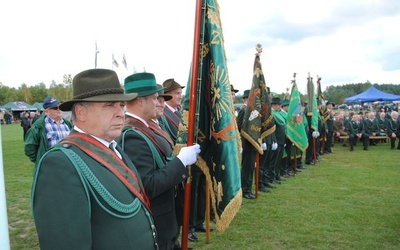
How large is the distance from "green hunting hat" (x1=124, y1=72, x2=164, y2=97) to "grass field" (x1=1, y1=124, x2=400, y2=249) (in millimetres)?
2926

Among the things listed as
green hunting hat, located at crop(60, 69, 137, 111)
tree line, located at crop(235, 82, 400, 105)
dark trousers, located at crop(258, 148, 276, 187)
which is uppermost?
tree line, located at crop(235, 82, 400, 105)

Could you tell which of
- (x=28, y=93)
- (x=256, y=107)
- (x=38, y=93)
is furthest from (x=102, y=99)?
(x=28, y=93)

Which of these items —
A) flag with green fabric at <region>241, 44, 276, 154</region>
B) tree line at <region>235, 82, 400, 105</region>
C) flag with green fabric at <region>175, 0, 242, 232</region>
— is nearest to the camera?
flag with green fabric at <region>175, 0, 242, 232</region>

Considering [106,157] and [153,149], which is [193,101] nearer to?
[153,149]

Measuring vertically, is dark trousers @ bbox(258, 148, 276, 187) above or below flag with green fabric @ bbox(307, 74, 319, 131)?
below

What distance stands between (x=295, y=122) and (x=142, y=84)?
800 cm

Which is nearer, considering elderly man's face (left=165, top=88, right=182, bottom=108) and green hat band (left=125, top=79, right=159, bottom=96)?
green hat band (left=125, top=79, right=159, bottom=96)

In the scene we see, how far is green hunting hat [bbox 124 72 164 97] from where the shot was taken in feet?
10.2

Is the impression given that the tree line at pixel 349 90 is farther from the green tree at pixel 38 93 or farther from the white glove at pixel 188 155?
the white glove at pixel 188 155

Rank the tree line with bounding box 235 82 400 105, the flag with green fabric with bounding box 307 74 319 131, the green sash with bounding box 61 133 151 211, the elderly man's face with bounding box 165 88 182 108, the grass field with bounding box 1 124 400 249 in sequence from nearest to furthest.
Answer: the green sash with bounding box 61 133 151 211 → the grass field with bounding box 1 124 400 249 → the elderly man's face with bounding box 165 88 182 108 → the flag with green fabric with bounding box 307 74 319 131 → the tree line with bounding box 235 82 400 105

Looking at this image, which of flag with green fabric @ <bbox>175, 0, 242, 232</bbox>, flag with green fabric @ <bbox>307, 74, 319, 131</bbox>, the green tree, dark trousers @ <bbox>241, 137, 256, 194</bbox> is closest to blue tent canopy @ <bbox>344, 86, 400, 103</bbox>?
flag with green fabric @ <bbox>307, 74, 319, 131</bbox>

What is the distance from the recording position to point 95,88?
207 cm

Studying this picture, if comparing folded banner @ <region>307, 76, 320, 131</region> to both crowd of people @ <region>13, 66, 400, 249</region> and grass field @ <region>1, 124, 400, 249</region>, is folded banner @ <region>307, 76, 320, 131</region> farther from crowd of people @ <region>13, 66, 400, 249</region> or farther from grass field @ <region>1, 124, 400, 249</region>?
crowd of people @ <region>13, 66, 400, 249</region>

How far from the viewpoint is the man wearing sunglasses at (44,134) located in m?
5.70
